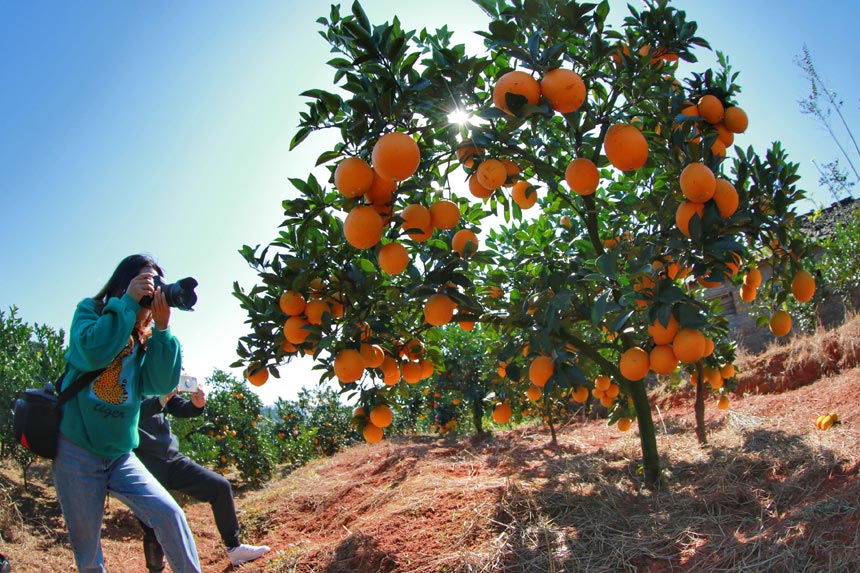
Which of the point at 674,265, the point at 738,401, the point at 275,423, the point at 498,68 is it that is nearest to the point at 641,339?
the point at 674,265

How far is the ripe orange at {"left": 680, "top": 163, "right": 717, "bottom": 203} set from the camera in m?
1.72

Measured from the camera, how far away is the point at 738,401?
247 inches

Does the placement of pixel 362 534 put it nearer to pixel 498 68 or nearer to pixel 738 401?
pixel 498 68

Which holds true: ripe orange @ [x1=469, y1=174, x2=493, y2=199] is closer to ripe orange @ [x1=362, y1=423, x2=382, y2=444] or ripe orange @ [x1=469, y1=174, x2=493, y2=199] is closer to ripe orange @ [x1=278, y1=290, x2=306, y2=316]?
ripe orange @ [x1=278, y1=290, x2=306, y2=316]

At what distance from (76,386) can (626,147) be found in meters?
2.38

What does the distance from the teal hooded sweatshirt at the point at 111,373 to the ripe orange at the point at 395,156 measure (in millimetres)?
1361

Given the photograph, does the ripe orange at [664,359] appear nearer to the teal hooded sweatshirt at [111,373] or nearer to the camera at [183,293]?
the camera at [183,293]

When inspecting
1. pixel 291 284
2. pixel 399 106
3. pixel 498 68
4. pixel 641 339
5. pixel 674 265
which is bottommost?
pixel 641 339

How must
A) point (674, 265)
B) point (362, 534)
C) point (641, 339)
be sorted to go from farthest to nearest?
point (362, 534)
point (641, 339)
point (674, 265)

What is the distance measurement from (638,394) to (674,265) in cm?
119

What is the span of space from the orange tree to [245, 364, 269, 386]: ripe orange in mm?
24

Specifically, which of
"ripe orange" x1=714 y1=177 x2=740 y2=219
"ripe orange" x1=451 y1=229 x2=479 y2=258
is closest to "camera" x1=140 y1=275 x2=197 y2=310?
"ripe orange" x1=451 y1=229 x2=479 y2=258

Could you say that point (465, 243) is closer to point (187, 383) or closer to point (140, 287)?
point (140, 287)

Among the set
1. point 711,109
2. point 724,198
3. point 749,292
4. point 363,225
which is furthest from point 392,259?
point 749,292
